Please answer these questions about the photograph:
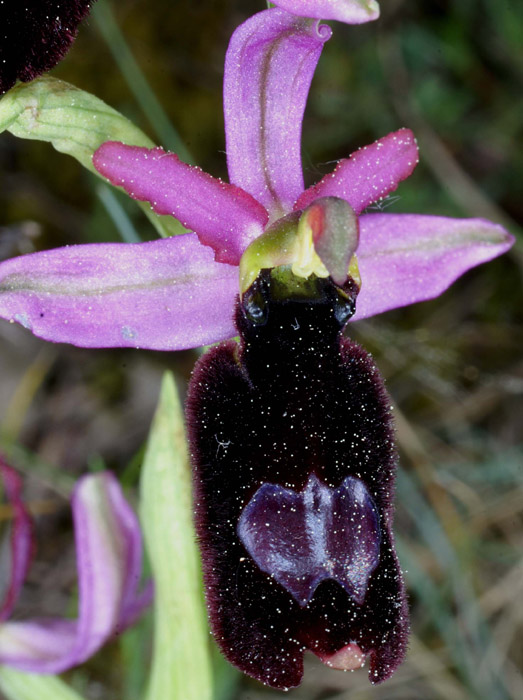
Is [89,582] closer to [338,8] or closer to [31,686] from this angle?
[31,686]

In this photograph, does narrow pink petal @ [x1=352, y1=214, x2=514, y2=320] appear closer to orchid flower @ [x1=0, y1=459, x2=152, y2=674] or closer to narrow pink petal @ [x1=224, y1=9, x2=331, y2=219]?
narrow pink petal @ [x1=224, y1=9, x2=331, y2=219]

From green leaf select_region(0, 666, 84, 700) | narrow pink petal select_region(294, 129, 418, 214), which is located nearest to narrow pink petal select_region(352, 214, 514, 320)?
Answer: narrow pink petal select_region(294, 129, 418, 214)

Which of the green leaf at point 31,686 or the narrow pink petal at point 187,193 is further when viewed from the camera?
the green leaf at point 31,686

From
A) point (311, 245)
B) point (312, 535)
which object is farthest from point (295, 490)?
point (311, 245)

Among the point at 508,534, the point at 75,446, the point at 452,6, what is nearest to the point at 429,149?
the point at 452,6

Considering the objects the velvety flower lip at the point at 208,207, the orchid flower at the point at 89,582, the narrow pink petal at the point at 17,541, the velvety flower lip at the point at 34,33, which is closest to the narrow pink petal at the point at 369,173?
the velvety flower lip at the point at 208,207

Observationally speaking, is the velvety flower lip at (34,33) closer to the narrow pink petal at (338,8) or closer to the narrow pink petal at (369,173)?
the narrow pink petal at (338,8)
